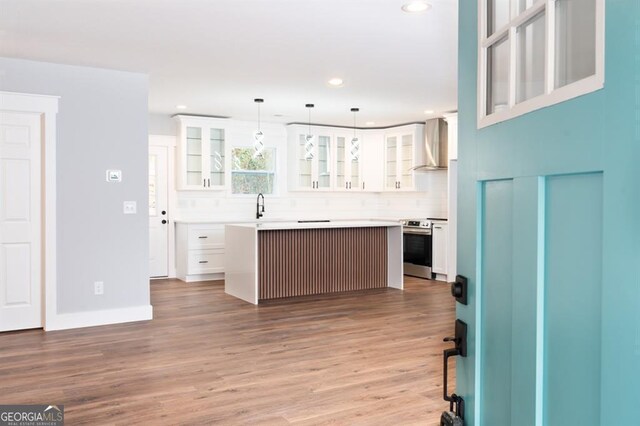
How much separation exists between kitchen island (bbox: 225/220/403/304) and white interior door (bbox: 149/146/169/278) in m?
1.72

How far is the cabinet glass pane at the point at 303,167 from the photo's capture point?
918cm

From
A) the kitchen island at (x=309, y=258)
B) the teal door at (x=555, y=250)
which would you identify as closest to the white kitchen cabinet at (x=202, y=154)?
the kitchen island at (x=309, y=258)

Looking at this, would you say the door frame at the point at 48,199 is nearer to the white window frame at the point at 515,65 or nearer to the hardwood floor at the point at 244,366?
the hardwood floor at the point at 244,366

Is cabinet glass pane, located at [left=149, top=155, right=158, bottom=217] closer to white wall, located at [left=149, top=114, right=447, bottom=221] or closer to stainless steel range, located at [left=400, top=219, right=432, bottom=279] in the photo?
white wall, located at [left=149, top=114, right=447, bottom=221]

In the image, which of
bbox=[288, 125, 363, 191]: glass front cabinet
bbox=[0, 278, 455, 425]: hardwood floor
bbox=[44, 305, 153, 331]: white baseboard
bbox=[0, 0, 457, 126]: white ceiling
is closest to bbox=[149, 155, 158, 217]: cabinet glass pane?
bbox=[0, 0, 457, 126]: white ceiling

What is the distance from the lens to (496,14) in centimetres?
114

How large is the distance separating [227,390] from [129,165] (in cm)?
297

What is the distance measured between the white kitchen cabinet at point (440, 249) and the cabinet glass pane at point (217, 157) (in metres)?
3.52

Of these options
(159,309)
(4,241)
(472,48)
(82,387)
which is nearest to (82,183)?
(4,241)

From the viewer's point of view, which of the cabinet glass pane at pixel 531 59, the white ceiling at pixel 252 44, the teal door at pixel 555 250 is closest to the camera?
the teal door at pixel 555 250

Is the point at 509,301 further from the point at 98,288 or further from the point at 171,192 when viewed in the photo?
the point at 171,192

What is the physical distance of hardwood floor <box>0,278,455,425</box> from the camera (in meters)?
3.10

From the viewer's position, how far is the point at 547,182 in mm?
958

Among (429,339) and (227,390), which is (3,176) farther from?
(429,339)
